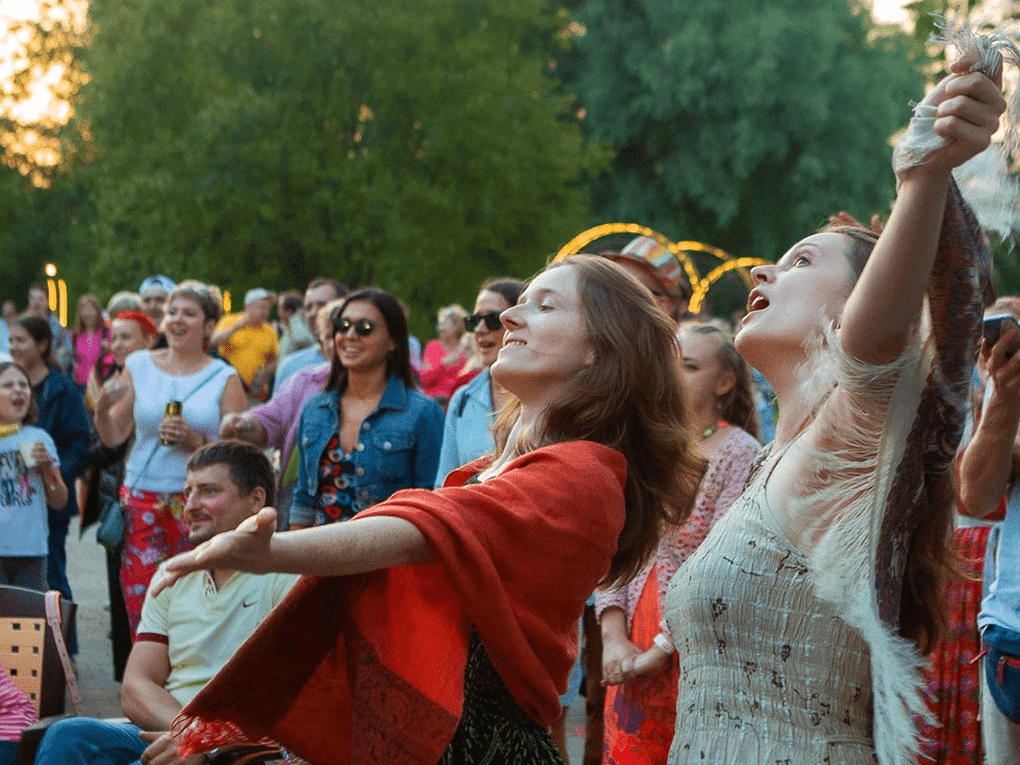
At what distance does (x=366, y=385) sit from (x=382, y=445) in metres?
0.32

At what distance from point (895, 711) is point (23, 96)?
37213mm

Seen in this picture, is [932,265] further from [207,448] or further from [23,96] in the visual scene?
[23,96]

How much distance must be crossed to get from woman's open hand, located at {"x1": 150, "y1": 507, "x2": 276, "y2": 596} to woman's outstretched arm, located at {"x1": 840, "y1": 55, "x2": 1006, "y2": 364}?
0.92 m

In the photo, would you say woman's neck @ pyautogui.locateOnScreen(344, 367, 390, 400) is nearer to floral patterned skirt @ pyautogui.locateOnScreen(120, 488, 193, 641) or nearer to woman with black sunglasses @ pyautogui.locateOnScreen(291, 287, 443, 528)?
woman with black sunglasses @ pyautogui.locateOnScreen(291, 287, 443, 528)

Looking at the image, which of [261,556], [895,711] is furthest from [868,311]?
[261,556]

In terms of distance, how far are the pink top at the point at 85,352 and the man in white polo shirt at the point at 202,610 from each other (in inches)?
410

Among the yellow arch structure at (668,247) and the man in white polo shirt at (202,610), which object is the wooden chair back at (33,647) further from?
the yellow arch structure at (668,247)

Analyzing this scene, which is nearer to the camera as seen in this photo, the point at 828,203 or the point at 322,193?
the point at 322,193

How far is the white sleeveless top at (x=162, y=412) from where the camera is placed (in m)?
6.12

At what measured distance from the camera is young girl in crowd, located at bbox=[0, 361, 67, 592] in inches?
254

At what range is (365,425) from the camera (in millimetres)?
5320

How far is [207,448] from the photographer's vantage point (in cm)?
453

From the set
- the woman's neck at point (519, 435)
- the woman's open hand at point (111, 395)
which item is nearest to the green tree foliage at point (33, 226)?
the woman's open hand at point (111, 395)

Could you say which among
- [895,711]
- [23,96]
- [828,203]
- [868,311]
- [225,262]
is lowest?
[895,711]
